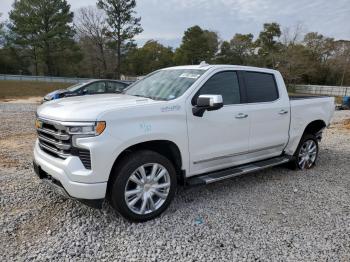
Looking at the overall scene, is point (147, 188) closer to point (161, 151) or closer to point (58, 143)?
point (161, 151)

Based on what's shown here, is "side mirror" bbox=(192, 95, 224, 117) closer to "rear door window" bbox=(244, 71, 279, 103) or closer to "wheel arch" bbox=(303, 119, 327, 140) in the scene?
"rear door window" bbox=(244, 71, 279, 103)

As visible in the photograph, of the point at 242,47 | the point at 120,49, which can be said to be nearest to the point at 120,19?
the point at 120,49

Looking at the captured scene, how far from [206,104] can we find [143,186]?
4.00 ft

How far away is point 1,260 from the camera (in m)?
2.94

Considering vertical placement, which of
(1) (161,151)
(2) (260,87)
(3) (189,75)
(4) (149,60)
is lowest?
(1) (161,151)

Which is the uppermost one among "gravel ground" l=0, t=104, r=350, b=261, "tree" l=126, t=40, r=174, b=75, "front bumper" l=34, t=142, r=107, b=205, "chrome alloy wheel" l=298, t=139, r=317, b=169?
"tree" l=126, t=40, r=174, b=75

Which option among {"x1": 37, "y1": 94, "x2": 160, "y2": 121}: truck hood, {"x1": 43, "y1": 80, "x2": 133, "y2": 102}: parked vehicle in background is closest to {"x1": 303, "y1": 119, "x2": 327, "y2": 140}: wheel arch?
{"x1": 37, "y1": 94, "x2": 160, "y2": 121}: truck hood

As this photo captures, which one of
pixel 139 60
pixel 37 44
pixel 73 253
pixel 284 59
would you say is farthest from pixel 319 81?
pixel 73 253

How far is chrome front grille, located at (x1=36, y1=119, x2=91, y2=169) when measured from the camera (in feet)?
10.6

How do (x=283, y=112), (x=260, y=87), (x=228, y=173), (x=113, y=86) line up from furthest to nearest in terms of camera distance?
(x=113, y=86), (x=283, y=112), (x=260, y=87), (x=228, y=173)

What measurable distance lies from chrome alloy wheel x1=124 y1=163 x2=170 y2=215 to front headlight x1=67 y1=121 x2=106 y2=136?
652mm

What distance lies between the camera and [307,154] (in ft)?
19.6

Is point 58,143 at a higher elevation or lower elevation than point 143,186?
higher

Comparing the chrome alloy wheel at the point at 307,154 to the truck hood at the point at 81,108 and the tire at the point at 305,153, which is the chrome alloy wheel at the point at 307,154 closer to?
the tire at the point at 305,153
